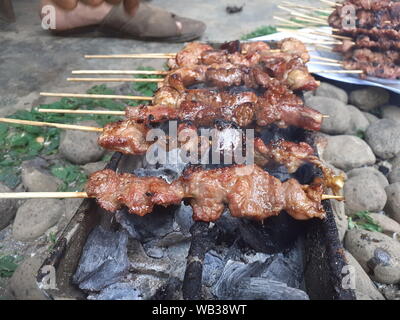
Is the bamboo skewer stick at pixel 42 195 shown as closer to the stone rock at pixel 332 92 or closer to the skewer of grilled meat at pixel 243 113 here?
the skewer of grilled meat at pixel 243 113

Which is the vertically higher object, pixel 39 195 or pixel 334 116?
pixel 39 195

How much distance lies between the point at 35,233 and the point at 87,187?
1543 mm

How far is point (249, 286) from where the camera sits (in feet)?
7.31

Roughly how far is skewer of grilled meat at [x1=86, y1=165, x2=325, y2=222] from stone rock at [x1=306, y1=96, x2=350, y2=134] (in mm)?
2364

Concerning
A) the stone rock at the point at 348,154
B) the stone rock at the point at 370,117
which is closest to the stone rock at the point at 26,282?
the stone rock at the point at 348,154

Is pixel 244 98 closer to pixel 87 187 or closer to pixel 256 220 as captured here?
pixel 256 220

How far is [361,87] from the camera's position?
5.15 metres

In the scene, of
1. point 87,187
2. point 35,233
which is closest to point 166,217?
point 87,187

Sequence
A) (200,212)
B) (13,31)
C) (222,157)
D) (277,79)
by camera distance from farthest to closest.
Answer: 1. (13,31)
2. (277,79)
3. (222,157)
4. (200,212)

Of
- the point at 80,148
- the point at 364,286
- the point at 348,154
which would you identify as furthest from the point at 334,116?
the point at 80,148

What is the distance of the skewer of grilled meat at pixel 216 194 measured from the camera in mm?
2449

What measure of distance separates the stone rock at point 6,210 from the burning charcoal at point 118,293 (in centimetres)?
199

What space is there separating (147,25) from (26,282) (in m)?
5.75

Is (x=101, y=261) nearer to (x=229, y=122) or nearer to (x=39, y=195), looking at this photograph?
(x=39, y=195)
